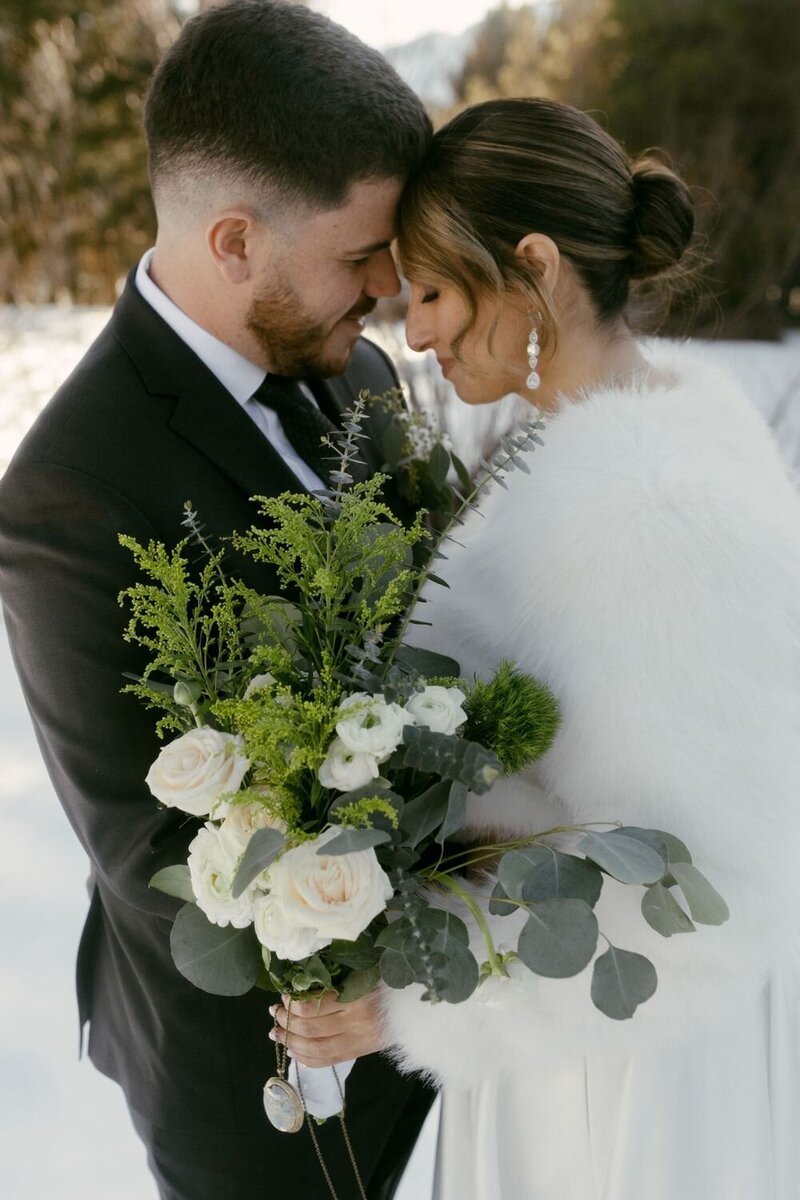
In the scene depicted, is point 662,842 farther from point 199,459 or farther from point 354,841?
point 199,459

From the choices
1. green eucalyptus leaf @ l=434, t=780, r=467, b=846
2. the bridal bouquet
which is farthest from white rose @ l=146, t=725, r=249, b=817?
green eucalyptus leaf @ l=434, t=780, r=467, b=846

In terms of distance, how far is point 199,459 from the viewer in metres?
1.69

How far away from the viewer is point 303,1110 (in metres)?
1.49

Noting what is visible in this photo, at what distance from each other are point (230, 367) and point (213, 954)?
1.03m

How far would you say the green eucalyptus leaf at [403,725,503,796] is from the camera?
1125mm

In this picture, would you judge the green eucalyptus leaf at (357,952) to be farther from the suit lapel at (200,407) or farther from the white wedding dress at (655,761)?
the suit lapel at (200,407)

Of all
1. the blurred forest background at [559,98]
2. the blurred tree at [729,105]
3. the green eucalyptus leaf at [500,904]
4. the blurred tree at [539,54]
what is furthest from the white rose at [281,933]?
the blurred tree at [539,54]

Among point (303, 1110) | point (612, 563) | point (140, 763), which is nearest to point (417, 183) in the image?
point (612, 563)

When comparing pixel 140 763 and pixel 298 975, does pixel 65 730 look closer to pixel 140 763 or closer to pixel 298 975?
pixel 140 763

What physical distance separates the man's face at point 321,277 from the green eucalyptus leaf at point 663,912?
1.17m

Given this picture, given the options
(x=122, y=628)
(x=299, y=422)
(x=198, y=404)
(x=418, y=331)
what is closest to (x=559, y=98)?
(x=418, y=331)

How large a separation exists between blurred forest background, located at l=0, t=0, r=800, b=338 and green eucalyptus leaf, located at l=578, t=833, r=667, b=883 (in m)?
3.74

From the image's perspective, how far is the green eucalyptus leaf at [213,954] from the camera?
1.29 meters

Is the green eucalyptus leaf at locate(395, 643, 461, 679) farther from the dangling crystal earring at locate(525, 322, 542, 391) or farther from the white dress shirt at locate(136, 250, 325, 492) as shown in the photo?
the dangling crystal earring at locate(525, 322, 542, 391)
